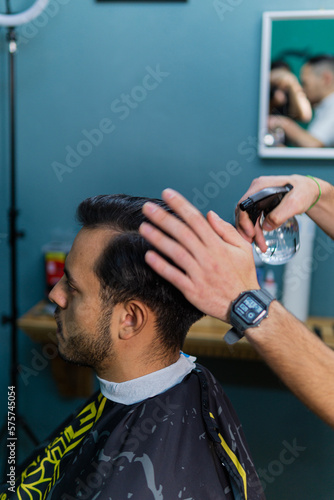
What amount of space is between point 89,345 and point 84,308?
11 centimetres

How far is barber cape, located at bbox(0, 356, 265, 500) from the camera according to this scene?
117cm

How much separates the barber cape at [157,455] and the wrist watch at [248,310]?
42cm

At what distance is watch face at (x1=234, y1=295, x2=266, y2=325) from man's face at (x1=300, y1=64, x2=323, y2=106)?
1.62 m

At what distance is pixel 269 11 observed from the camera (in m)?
2.28

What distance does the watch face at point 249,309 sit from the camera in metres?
1.00

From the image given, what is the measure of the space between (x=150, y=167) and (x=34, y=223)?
75 centimetres

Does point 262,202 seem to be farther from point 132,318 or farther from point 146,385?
point 146,385

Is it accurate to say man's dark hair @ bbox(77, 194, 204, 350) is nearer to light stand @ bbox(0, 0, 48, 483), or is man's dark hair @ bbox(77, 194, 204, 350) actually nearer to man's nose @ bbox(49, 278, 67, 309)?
man's nose @ bbox(49, 278, 67, 309)

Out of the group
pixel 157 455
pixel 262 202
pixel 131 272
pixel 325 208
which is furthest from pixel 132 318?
pixel 325 208

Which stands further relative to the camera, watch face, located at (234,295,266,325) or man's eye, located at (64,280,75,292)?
man's eye, located at (64,280,75,292)

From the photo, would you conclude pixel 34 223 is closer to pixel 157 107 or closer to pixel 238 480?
pixel 157 107

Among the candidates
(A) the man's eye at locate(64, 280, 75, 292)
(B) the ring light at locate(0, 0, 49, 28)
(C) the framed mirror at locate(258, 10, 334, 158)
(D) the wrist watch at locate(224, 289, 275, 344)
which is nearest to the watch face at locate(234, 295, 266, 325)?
(D) the wrist watch at locate(224, 289, 275, 344)

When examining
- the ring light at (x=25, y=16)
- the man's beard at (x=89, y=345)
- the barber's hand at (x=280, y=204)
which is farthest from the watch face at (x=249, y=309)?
the ring light at (x=25, y=16)

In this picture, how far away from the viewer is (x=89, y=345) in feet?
4.39
